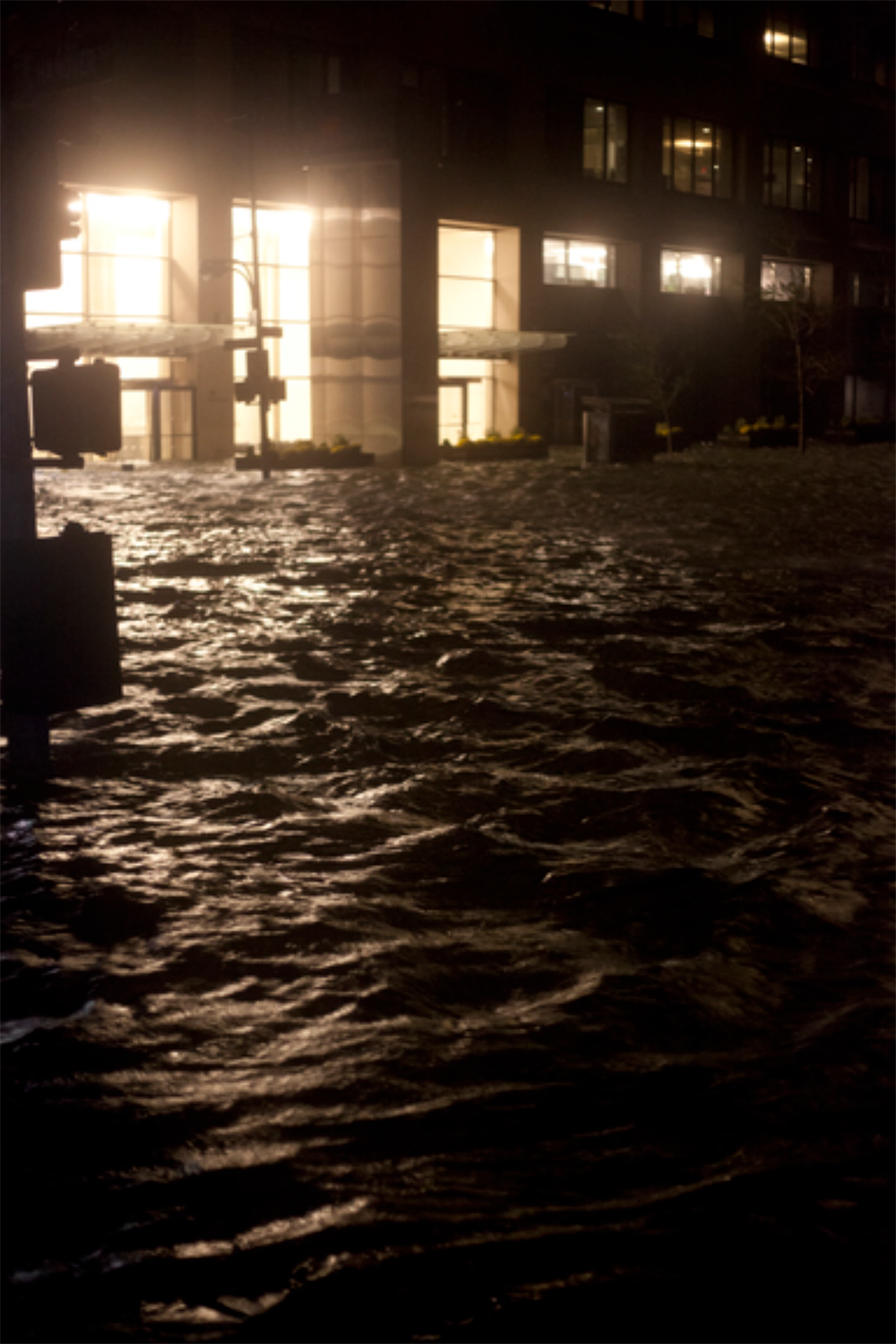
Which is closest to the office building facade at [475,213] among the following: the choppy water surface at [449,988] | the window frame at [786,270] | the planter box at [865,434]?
the window frame at [786,270]

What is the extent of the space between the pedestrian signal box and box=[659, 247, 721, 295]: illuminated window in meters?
56.9

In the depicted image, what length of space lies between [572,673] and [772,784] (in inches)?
116

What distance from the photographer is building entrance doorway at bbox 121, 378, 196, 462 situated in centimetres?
4825

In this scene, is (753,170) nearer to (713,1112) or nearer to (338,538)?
(338,538)

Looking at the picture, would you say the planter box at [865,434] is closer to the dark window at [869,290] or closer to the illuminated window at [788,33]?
the dark window at [869,290]

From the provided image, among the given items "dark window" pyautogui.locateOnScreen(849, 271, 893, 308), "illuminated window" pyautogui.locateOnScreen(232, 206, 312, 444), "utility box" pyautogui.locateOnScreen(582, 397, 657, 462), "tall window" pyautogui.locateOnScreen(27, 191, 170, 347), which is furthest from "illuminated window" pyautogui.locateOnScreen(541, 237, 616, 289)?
"dark window" pyautogui.locateOnScreen(849, 271, 893, 308)

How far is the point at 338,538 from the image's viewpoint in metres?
20.3

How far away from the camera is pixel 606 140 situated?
58.8 metres

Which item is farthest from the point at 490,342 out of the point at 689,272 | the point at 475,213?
the point at 689,272

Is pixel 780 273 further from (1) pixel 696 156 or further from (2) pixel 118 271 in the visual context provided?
(2) pixel 118 271

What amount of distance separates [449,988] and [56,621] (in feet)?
10.5

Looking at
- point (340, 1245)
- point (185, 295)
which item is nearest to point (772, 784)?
point (340, 1245)

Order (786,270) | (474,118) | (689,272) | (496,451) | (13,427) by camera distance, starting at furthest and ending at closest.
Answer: (786,270) → (689,272) → (474,118) → (496,451) → (13,427)

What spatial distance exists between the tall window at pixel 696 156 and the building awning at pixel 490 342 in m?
9.95
